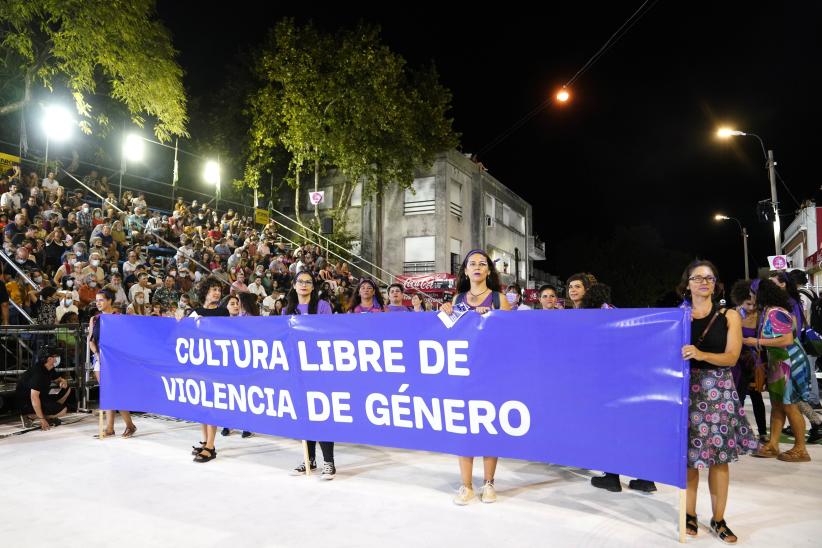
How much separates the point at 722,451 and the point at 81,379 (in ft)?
26.7

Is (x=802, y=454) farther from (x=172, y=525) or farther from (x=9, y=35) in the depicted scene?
(x=9, y=35)

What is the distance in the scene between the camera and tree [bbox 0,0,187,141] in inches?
598

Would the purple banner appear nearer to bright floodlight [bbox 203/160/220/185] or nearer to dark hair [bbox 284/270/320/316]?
dark hair [bbox 284/270/320/316]

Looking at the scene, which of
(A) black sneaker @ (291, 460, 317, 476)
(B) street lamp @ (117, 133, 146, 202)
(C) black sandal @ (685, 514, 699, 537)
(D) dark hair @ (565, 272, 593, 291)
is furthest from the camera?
(B) street lamp @ (117, 133, 146, 202)

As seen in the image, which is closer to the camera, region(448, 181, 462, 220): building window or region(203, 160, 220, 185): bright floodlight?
region(203, 160, 220, 185): bright floodlight

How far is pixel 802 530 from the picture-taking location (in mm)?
3506

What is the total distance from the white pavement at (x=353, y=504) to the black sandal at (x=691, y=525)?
9cm

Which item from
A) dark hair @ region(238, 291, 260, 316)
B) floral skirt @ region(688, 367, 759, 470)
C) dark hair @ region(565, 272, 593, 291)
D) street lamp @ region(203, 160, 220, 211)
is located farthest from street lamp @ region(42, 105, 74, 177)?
floral skirt @ region(688, 367, 759, 470)

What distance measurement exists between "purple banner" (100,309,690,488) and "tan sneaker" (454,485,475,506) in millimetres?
272

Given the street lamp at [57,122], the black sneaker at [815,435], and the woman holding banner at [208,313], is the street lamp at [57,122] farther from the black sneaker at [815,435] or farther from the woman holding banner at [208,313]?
the black sneaker at [815,435]

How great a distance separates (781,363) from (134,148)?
22384 millimetres

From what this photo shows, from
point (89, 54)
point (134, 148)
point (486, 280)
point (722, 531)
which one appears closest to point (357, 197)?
point (134, 148)

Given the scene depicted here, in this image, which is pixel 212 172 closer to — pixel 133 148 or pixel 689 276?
pixel 133 148

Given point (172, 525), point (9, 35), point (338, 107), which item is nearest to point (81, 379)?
point (172, 525)
